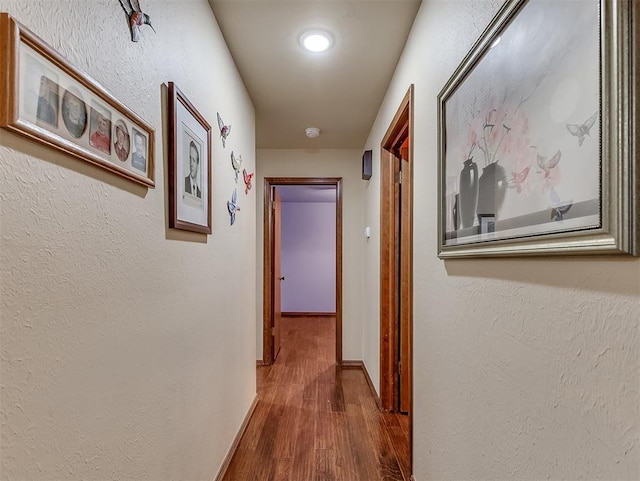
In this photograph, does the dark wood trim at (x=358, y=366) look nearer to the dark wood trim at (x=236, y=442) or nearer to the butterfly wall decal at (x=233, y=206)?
the dark wood trim at (x=236, y=442)

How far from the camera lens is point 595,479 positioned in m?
0.56

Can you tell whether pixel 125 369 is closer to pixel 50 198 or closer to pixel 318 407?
pixel 50 198

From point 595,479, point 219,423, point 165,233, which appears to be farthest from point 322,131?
point 595,479

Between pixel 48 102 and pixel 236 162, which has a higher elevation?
pixel 236 162

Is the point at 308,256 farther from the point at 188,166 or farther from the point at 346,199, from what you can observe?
the point at 188,166

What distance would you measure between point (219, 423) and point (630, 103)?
75.9 inches

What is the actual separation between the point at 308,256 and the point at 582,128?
19.1 feet

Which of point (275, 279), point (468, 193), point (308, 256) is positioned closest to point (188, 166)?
point (468, 193)

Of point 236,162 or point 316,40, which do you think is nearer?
point 316,40

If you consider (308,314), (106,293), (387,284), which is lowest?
(308,314)

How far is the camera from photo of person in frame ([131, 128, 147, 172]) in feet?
3.07

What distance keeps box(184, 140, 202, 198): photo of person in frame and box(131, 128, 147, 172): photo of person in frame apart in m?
0.28

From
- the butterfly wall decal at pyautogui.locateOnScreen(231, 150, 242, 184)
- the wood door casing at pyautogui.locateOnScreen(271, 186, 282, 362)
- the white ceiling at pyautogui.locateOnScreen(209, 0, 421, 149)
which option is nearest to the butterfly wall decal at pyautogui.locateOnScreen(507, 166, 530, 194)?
the white ceiling at pyautogui.locateOnScreen(209, 0, 421, 149)

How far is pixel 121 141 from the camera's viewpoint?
869 millimetres
